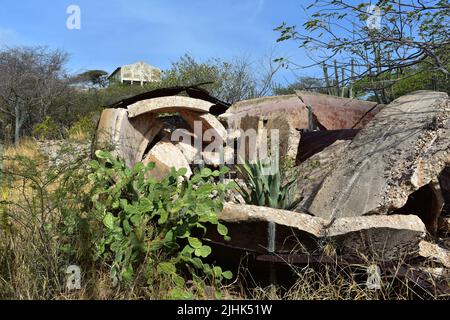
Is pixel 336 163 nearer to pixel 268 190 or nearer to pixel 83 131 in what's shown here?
pixel 268 190

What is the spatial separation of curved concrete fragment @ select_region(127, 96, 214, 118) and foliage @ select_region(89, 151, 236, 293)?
2312 millimetres

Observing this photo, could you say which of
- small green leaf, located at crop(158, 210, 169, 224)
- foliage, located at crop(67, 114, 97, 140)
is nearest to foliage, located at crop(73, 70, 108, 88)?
foliage, located at crop(67, 114, 97, 140)

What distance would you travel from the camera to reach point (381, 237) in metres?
2.93

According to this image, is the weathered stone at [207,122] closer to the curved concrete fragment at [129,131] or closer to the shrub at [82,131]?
the curved concrete fragment at [129,131]

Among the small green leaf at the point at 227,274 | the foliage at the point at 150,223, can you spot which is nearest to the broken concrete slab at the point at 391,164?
the small green leaf at the point at 227,274

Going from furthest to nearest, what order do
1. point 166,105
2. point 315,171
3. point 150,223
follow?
point 166,105 < point 315,171 < point 150,223

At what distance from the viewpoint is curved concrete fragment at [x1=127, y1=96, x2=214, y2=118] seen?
5387mm

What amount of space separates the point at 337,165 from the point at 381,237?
140cm

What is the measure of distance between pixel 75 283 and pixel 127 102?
295 centimetres

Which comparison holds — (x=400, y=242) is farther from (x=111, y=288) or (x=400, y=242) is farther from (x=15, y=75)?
(x=15, y=75)

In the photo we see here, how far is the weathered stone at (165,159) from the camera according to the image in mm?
5285

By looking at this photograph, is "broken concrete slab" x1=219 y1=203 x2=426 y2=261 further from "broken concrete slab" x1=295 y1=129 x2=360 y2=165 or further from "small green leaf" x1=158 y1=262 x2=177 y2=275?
"broken concrete slab" x1=295 y1=129 x2=360 y2=165

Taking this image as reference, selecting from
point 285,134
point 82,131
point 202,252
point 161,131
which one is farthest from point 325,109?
point 202,252
